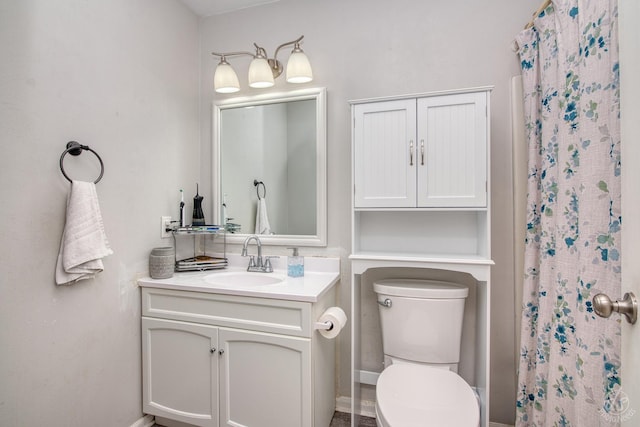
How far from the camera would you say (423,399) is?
130 centimetres

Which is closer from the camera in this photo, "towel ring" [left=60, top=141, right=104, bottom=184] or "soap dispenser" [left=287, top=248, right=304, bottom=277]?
"towel ring" [left=60, top=141, right=104, bottom=184]

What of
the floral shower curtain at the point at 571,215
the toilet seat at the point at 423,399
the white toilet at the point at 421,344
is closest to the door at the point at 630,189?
the floral shower curtain at the point at 571,215

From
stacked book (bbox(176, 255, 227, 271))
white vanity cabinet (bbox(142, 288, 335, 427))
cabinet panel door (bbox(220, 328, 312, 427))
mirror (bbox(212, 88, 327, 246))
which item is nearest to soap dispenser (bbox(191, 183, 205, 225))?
mirror (bbox(212, 88, 327, 246))

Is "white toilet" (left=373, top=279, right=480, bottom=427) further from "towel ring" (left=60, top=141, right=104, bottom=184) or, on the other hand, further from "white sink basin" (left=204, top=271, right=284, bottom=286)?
"towel ring" (left=60, top=141, right=104, bottom=184)

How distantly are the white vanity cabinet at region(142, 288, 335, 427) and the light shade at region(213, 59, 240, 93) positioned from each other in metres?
1.23

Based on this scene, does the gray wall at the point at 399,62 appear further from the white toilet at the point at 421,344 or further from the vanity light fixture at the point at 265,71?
the white toilet at the point at 421,344

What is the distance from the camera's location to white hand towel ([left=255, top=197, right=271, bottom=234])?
2.01 meters

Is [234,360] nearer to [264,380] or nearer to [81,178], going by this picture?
[264,380]

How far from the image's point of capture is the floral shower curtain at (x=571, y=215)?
89 cm

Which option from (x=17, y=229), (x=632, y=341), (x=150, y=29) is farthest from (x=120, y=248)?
(x=632, y=341)

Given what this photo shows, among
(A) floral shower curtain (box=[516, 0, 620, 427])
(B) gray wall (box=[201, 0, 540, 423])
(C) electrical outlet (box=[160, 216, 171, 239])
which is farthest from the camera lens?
(C) electrical outlet (box=[160, 216, 171, 239])

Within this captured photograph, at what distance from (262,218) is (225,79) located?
35.1 inches

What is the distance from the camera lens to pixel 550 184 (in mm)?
1267

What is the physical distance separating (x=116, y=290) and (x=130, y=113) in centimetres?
92
